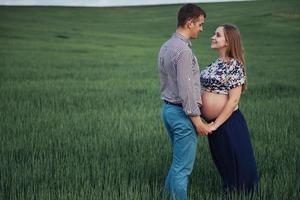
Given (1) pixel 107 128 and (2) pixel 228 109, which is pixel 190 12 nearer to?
(2) pixel 228 109

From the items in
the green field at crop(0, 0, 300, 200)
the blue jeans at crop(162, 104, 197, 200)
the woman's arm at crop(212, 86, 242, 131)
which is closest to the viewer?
the blue jeans at crop(162, 104, 197, 200)

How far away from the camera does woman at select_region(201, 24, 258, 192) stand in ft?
13.2

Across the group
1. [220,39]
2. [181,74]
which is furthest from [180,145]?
[220,39]

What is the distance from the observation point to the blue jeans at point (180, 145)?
12.7 feet

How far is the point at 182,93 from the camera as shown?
3.76 metres

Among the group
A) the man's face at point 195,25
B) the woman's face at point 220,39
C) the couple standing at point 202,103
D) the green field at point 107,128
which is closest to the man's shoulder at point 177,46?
the couple standing at point 202,103

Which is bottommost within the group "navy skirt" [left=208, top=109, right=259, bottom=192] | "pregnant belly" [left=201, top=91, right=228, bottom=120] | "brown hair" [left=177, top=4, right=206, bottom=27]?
"navy skirt" [left=208, top=109, right=259, bottom=192]

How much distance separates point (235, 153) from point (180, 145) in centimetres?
47

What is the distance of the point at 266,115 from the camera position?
843 centimetres

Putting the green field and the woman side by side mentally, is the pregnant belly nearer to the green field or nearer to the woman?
the woman

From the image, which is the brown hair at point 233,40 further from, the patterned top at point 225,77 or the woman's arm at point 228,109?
the woman's arm at point 228,109

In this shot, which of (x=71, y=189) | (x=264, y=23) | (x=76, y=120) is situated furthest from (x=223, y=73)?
(x=264, y=23)

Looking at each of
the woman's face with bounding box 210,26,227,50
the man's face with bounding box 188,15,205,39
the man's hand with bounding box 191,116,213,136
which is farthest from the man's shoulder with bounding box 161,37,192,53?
the man's hand with bounding box 191,116,213,136

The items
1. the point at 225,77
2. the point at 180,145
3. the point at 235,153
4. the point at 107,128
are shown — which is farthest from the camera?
the point at 107,128
